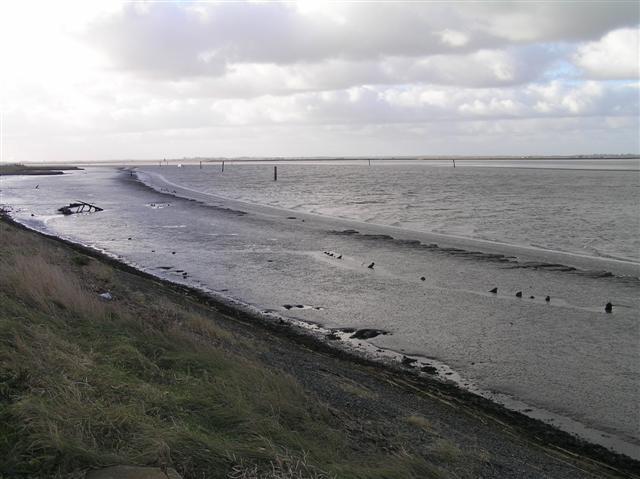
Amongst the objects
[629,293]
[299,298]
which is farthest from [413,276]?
[629,293]

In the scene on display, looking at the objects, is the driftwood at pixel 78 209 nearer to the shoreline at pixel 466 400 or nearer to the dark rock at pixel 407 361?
the shoreline at pixel 466 400

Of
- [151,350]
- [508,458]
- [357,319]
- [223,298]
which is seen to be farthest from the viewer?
[223,298]

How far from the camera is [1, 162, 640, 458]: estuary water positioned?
10117 mm

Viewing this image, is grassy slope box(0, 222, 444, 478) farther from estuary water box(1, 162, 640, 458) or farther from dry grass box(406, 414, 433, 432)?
estuary water box(1, 162, 640, 458)

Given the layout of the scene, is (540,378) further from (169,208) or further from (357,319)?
(169,208)

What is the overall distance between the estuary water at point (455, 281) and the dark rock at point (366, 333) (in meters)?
0.24

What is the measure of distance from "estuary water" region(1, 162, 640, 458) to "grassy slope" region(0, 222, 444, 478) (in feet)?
15.2

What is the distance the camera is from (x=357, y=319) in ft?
46.0

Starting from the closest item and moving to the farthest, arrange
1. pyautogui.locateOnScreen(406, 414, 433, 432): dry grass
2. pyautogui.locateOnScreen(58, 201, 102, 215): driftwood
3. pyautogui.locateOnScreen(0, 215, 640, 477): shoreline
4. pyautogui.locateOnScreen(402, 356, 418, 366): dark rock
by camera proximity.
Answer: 1. pyautogui.locateOnScreen(406, 414, 433, 432): dry grass
2. pyautogui.locateOnScreen(0, 215, 640, 477): shoreline
3. pyautogui.locateOnScreen(402, 356, 418, 366): dark rock
4. pyautogui.locateOnScreen(58, 201, 102, 215): driftwood

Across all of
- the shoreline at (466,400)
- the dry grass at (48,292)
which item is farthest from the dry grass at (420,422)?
the dry grass at (48,292)

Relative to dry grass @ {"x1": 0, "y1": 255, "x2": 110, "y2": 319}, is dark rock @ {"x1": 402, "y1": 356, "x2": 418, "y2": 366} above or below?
below

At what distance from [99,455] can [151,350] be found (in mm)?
3296

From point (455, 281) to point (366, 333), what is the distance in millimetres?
6552

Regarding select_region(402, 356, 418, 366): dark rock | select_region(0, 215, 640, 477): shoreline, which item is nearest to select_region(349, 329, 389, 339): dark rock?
select_region(0, 215, 640, 477): shoreline
